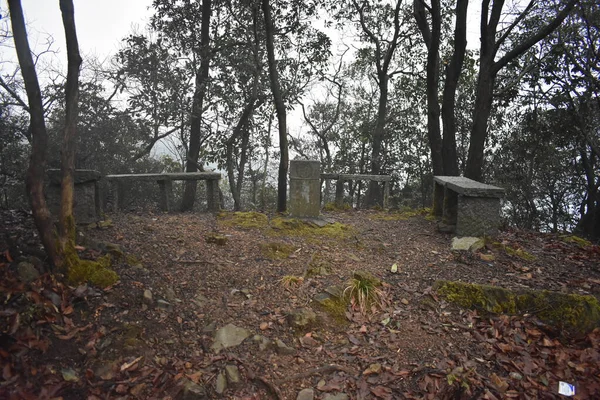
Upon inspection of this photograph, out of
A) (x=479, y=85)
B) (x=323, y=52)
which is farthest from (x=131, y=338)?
(x=323, y=52)

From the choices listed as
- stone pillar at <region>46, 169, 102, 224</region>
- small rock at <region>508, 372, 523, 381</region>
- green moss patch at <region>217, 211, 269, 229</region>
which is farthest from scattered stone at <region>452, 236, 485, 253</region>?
stone pillar at <region>46, 169, 102, 224</region>

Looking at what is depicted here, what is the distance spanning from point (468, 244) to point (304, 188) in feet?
9.88

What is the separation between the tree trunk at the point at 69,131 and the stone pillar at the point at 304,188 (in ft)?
12.8

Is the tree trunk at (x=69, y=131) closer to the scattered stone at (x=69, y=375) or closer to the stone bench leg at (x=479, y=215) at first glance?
the scattered stone at (x=69, y=375)

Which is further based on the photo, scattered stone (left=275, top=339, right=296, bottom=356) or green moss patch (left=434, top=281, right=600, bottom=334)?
green moss patch (left=434, top=281, right=600, bottom=334)

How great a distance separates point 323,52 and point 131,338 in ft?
32.9

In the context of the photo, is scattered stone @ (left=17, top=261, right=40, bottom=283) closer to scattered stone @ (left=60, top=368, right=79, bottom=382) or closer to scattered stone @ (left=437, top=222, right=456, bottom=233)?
scattered stone @ (left=60, top=368, right=79, bottom=382)

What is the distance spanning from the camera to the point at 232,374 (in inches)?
117

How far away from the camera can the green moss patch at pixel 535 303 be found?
3490mm

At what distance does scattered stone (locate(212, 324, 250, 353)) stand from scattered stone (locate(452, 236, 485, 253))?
11.0 feet

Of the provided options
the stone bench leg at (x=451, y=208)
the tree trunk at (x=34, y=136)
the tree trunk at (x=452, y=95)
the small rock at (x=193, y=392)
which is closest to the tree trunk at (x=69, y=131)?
the tree trunk at (x=34, y=136)

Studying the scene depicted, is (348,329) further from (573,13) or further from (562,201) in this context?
(562,201)

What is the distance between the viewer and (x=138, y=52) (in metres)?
10.1

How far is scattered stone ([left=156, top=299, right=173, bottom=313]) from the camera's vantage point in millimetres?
3548
